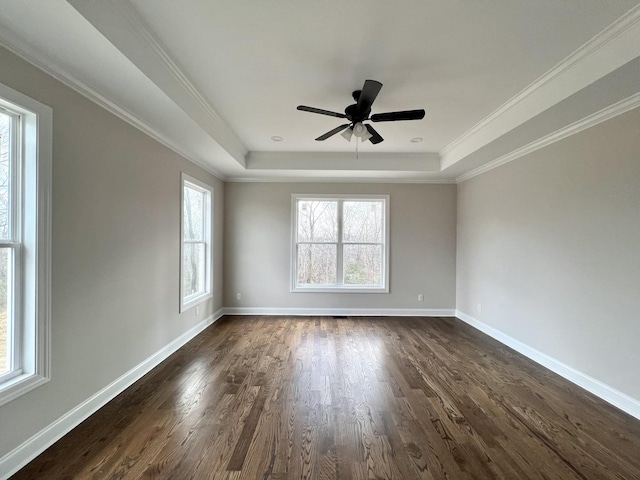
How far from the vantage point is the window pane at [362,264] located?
5.61 m

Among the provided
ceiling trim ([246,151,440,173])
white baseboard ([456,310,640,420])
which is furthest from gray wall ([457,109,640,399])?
ceiling trim ([246,151,440,173])

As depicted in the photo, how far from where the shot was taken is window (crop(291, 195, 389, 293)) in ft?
18.4

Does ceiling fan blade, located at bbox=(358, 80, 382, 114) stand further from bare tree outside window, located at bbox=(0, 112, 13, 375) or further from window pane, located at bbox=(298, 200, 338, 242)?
window pane, located at bbox=(298, 200, 338, 242)

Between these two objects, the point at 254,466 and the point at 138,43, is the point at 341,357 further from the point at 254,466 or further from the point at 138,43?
the point at 138,43

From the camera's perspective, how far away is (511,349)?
3.92 metres

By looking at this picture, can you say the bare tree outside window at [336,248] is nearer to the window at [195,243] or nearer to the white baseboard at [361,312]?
the white baseboard at [361,312]

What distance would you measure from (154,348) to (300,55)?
10.4 feet

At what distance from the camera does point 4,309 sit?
5.94 feet

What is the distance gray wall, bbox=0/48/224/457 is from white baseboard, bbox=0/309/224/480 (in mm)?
44

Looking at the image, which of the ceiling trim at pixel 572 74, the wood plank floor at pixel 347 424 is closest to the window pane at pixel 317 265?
the wood plank floor at pixel 347 424

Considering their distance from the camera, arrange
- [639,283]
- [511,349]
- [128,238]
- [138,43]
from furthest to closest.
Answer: [511,349] < [128,238] < [639,283] < [138,43]

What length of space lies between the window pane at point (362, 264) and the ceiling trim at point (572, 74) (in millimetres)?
2618

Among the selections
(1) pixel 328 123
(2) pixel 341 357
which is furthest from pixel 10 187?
(2) pixel 341 357

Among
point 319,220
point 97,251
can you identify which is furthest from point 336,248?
point 97,251
